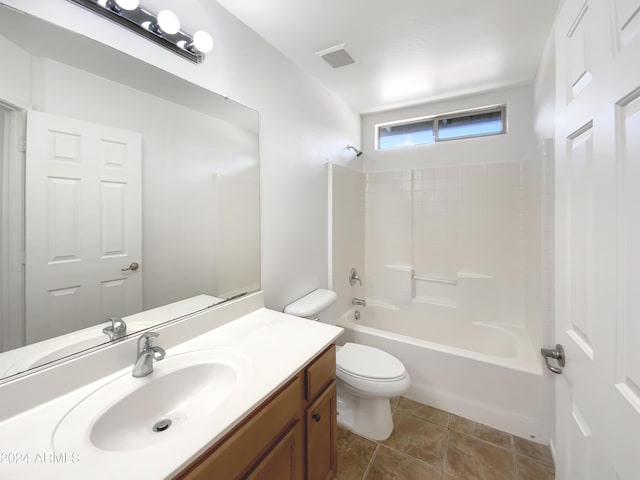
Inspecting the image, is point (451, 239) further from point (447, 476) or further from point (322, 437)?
point (322, 437)

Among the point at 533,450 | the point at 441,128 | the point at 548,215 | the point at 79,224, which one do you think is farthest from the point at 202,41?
the point at 533,450

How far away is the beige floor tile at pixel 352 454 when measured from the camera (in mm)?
1461

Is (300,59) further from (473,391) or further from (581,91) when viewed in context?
(473,391)

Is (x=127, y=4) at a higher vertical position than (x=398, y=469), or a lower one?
higher

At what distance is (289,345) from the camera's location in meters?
1.15

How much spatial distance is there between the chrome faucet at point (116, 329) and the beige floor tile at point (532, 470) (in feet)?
6.72

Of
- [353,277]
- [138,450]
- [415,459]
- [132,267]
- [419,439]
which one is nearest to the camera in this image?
[138,450]

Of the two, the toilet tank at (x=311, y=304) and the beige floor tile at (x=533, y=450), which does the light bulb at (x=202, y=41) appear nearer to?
the toilet tank at (x=311, y=304)

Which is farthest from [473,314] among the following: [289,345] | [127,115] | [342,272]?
[127,115]

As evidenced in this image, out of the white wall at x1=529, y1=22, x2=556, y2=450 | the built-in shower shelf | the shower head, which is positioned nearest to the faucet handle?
the white wall at x1=529, y1=22, x2=556, y2=450

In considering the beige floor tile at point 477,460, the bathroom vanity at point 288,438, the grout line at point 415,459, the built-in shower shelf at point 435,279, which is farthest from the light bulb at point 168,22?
the built-in shower shelf at point 435,279

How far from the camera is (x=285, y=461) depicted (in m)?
0.95

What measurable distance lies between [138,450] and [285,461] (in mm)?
527

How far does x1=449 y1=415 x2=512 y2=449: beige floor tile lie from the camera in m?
1.66
